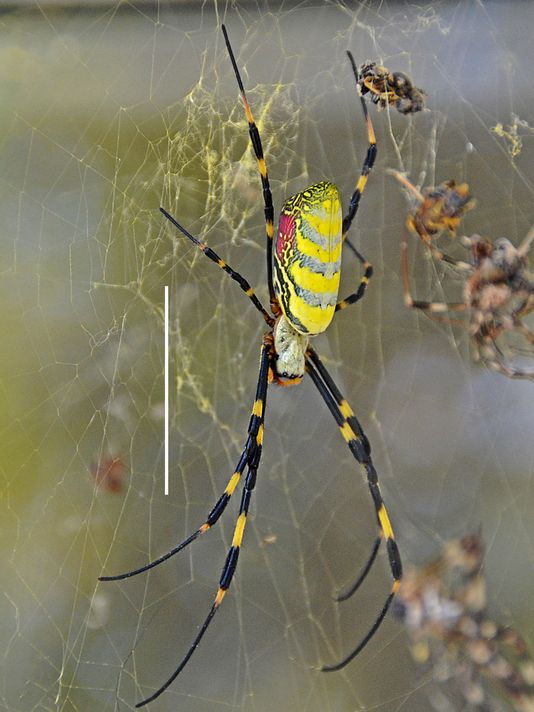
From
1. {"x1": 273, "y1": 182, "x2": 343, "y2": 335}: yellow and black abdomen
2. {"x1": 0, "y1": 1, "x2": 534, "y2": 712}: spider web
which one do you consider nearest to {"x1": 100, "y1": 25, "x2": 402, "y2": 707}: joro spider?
{"x1": 273, "y1": 182, "x2": 343, "y2": 335}: yellow and black abdomen

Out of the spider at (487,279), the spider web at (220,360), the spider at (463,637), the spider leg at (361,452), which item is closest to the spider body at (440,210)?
the spider at (487,279)

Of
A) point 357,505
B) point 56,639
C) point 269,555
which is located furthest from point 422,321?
point 56,639

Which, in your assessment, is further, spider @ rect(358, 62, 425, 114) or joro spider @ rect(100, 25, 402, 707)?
spider @ rect(358, 62, 425, 114)

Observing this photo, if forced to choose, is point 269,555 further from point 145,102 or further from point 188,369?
point 145,102

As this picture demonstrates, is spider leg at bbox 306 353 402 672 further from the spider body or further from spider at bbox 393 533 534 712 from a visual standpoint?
the spider body

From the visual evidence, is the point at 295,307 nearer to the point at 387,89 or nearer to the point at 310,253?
the point at 310,253

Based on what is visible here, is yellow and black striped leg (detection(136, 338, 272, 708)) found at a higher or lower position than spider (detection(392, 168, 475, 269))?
lower
